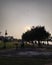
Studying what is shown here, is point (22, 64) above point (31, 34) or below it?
below

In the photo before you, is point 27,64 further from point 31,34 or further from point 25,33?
point 25,33

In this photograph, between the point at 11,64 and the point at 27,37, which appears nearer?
the point at 11,64

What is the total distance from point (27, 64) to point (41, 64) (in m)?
1.03

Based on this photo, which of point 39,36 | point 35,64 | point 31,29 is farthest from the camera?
point 31,29

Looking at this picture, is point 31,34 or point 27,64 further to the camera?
point 31,34

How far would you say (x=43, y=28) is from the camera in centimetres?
8312

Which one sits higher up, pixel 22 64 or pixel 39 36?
pixel 39 36

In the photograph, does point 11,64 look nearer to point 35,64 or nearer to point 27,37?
point 35,64

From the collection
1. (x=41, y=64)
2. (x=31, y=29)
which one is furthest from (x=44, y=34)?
(x=41, y=64)

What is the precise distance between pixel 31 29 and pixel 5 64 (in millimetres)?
70148

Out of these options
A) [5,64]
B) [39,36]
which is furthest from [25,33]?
[5,64]

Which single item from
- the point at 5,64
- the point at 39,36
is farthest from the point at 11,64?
the point at 39,36

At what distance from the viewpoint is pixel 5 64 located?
1939 centimetres

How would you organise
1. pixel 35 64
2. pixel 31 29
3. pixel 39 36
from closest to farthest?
pixel 35 64
pixel 39 36
pixel 31 29
